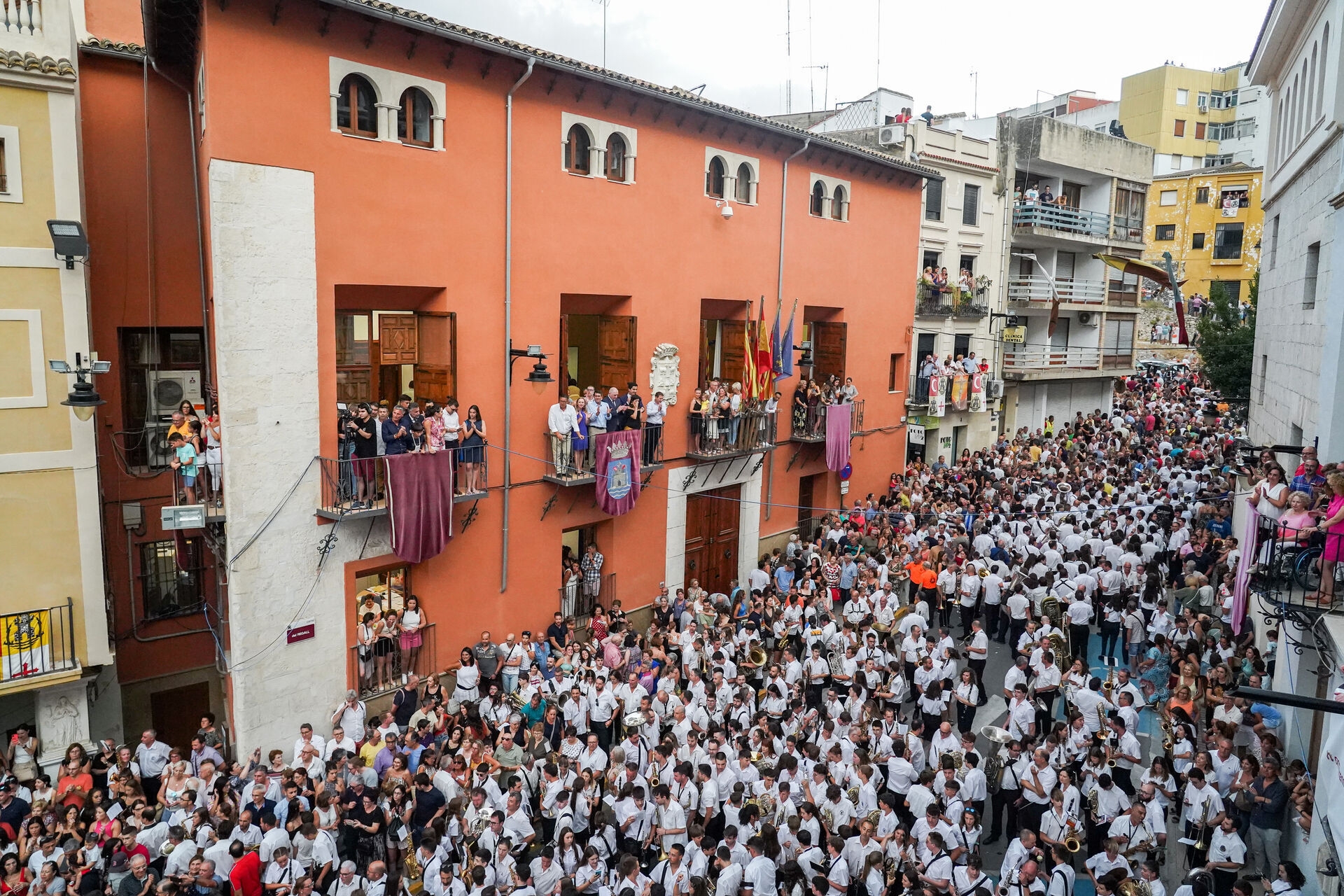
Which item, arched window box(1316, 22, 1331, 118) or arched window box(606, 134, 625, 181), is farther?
arched window box(606, 134, 625, 181)

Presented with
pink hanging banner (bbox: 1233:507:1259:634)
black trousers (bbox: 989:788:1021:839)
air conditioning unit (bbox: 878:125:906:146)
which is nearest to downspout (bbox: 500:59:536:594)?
black trousers (bbox: 989:788:1021:839)

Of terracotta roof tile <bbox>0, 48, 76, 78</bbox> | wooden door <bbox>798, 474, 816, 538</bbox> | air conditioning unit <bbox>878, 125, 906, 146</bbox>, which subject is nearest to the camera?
terracotta roof tile <bbox>0, 48, 76, 78</bbox>

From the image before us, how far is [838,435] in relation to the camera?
75.3ft

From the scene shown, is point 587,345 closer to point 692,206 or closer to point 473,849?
point 692,206

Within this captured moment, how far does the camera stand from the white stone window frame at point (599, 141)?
16281 mm

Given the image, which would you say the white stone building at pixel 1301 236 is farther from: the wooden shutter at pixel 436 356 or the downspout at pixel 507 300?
the wooden shutter at pixel 436 356

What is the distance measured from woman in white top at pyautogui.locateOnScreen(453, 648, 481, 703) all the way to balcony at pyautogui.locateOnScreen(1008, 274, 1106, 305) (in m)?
25.5

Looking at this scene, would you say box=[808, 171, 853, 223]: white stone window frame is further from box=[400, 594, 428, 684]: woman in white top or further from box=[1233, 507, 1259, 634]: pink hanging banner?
box=[1233, 507, 1259, 634]: pink hanging banner

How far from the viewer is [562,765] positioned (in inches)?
445

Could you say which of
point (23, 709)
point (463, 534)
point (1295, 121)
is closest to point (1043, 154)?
point (1295, 121)

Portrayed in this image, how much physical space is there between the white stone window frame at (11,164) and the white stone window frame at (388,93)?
4.40 metres

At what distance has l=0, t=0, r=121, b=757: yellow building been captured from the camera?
1266 cm

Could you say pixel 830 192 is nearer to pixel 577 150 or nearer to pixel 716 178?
pixel 716 178

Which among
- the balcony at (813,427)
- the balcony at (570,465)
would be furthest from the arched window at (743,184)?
the balcony at (570,465)
